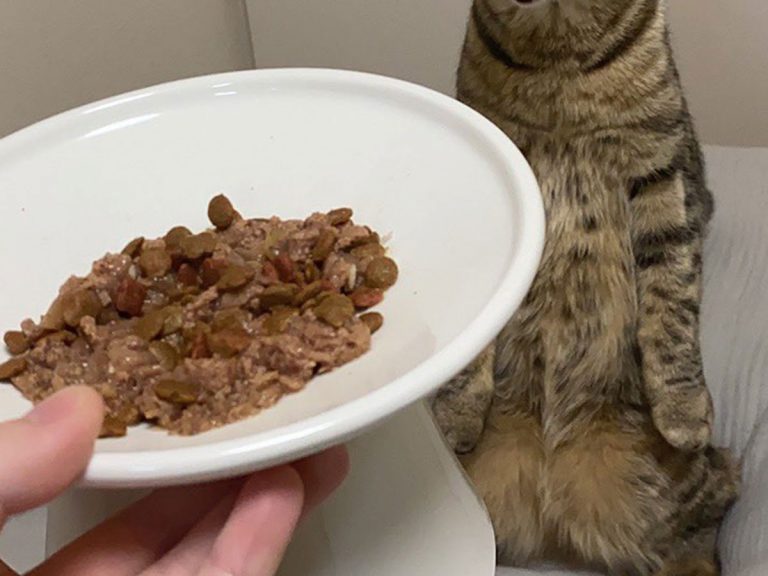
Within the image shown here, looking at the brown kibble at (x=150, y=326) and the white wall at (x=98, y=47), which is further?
the white wall at (x=98, y=47)

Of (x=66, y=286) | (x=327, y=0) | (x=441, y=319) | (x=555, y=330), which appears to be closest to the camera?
(x=441, y=319)

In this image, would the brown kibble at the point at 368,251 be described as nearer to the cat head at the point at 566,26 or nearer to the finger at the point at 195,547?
the finger at the point at 195,547

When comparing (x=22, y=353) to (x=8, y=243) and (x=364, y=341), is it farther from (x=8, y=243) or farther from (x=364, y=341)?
(x=364, y=341)

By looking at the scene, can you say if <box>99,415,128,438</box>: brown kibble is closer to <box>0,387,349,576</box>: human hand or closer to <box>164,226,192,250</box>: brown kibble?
<box>0,387,349,576</box>: human hand

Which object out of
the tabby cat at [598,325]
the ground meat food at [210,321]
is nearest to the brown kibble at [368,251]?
the ground meat food at [210,321]

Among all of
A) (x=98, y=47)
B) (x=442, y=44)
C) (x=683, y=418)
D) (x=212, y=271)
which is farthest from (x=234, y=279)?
(x=442, y=44)

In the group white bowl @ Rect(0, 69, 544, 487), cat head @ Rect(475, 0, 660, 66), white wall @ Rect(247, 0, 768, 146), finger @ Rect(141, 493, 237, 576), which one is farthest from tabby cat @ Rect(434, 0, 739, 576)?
white wall @ Rect(247, 0, 768, 146)

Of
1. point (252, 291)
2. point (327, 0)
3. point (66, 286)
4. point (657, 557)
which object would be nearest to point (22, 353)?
point (66, 286)
